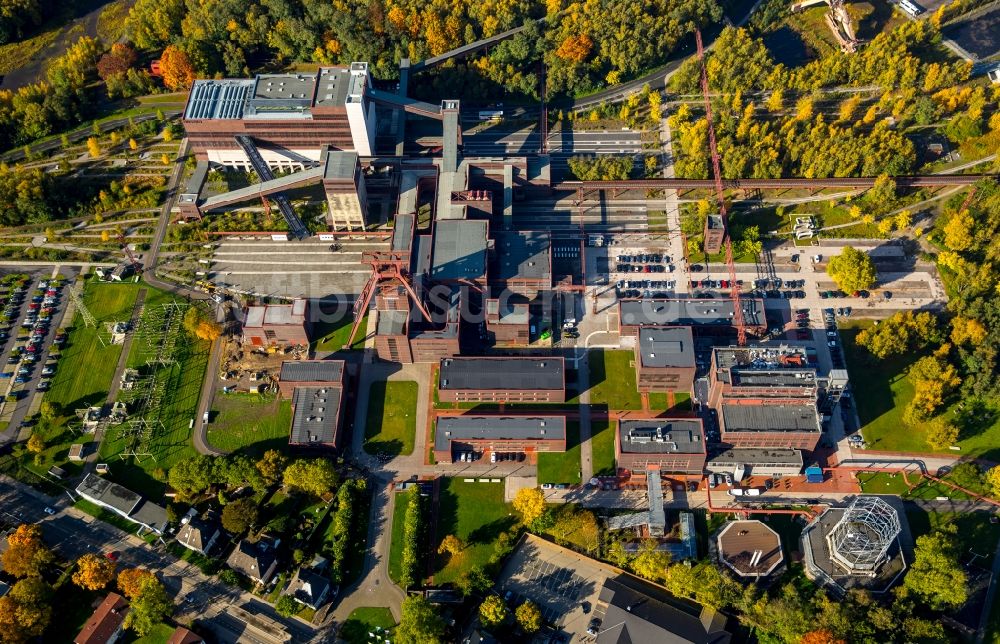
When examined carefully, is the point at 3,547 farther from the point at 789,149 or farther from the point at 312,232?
the point at 789,149

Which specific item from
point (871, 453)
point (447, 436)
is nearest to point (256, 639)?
point (447, 436)

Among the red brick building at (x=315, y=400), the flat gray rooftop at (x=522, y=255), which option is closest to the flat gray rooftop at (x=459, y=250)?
the flat gray rooftop at (x=522, y=255)

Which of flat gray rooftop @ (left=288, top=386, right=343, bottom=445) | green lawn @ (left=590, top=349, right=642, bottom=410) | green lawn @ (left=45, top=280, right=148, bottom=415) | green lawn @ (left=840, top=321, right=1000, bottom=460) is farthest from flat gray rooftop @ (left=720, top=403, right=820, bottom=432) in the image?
green lawn @ (left=45, top=280, right=148, bottom=415)

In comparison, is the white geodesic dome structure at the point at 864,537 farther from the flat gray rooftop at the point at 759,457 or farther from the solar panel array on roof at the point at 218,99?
the solar panel array on roof at the point at 218,99

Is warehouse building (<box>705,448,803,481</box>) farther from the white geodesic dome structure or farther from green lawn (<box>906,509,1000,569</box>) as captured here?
green lawn (<box>906,509,1000,569</box>)

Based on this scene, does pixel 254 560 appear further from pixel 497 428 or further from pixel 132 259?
pixel 132 259

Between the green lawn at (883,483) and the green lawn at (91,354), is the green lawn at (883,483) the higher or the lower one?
the lower one
